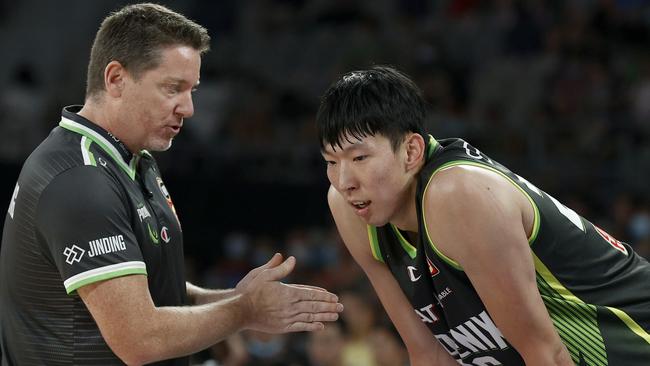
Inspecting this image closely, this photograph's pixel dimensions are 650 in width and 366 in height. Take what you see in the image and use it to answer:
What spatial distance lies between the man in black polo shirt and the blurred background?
309 cm

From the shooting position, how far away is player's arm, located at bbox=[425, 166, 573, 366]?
3260 millimetres

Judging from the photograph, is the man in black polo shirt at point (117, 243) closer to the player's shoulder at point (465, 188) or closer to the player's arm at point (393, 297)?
the player's arm at point (393, 297)

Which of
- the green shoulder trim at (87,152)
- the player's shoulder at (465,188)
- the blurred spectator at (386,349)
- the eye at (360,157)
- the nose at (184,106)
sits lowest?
the blurred spectator at (386,349)

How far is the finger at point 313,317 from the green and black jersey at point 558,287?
1.13ft

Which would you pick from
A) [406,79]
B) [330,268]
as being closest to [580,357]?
[406,79]

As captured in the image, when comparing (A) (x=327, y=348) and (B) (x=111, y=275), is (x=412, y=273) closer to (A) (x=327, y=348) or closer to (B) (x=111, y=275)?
(B) (x=111, y=275)

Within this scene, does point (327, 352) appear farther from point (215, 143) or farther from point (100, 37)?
point (215, 143)

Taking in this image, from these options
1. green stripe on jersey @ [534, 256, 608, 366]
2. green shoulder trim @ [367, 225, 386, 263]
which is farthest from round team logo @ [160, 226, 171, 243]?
green stripe on jersey @ [534, 256, 608, 366]

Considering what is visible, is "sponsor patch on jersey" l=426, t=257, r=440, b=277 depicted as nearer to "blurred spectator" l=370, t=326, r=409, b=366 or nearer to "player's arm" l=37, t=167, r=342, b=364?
"player's arm" l=37, t=167, r=342, b=364

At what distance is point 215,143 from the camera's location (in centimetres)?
1152

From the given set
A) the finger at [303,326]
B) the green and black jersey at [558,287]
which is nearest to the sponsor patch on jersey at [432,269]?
the green and black jersey at [558,287]

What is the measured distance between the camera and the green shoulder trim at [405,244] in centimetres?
372

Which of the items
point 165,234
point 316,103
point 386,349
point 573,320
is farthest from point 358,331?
point 316,103

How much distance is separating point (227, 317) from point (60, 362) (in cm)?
63
